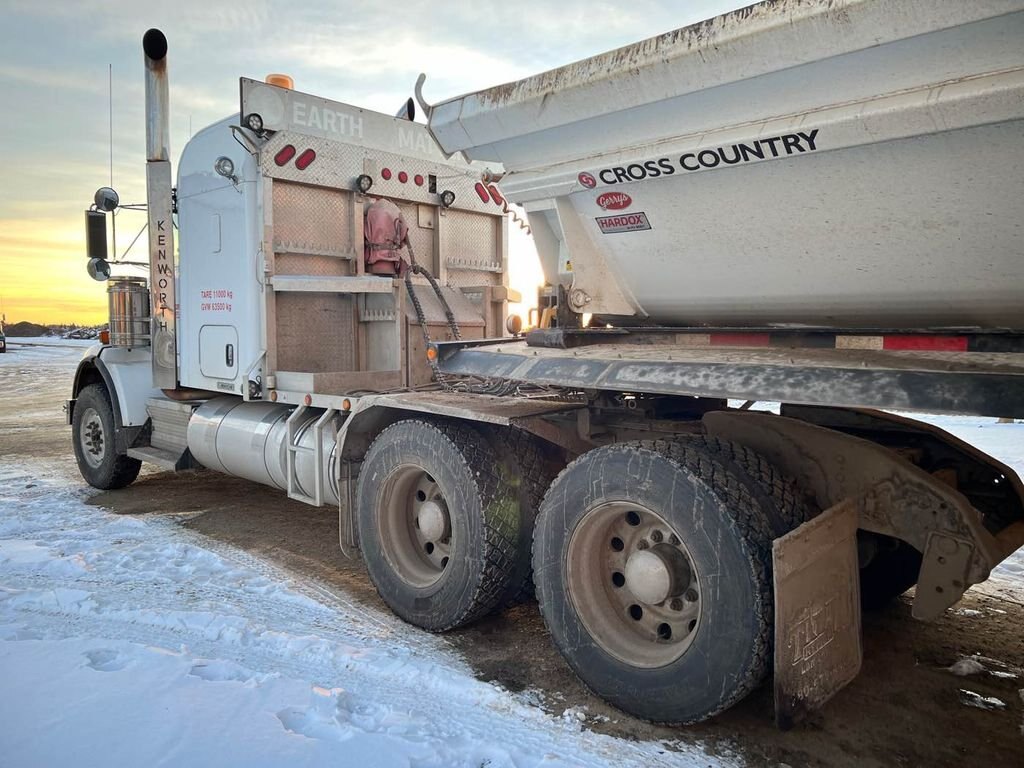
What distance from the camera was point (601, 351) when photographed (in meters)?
3.56

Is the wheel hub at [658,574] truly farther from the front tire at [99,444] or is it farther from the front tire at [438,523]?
the front tire at [99,444]

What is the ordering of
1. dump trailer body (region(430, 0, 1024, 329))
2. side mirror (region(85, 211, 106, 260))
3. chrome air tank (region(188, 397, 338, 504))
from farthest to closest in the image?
side mirror (region(85, 211, 106, 260)) < chrome air tank (region(188, 397, 338, 504)) < dump trailer body (region(430, 0, 1024, 329))

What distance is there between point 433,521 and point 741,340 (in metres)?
1.88

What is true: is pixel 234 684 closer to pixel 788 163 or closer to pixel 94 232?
pixel 788 163

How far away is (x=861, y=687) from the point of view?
3.42 meters

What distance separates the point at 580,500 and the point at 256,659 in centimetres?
178

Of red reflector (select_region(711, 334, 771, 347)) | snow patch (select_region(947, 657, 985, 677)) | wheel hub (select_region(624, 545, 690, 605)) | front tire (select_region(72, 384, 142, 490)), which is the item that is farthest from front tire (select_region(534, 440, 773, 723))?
front tire (select_region(72, 384, 142, 490))

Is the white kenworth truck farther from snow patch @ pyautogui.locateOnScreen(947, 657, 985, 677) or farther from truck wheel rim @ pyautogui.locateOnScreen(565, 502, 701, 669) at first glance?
snow patch @ pyautogui.locateOnScreen(947, 657, 985, 677)

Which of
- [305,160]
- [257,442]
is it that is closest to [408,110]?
[305,160]

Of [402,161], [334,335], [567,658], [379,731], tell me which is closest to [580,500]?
[567,658]

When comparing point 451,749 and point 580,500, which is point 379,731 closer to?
point 451,749

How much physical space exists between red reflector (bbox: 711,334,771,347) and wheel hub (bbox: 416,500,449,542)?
1.70m

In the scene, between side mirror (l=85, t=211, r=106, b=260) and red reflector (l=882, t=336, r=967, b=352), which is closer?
red reflector (l=882, t=336, r=967, b=352)

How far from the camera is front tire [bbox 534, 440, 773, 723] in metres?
2.74
